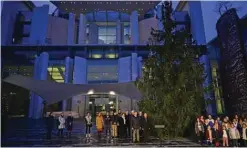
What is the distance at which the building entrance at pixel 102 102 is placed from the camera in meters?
28.6

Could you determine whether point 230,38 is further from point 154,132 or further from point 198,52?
point 154,132

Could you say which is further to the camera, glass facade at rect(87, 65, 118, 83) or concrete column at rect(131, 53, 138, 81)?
glass facade at rect(87, 65, 118, 83)

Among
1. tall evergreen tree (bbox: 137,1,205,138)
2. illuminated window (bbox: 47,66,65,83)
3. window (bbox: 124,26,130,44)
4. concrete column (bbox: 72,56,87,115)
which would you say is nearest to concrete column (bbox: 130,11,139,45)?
window (bbox: 124,26,130,44)

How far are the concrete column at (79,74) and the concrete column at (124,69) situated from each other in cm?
430

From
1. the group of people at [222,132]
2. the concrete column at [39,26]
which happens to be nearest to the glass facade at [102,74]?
the concrete column at [39,26]

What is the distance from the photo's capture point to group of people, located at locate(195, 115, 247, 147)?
29.8 ft

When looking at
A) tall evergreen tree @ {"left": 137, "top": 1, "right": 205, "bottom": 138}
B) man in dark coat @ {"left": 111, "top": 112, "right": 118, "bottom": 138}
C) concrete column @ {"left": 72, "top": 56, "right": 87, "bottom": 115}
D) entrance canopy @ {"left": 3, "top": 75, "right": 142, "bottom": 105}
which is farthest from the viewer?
concrete column @ {"left": 72, "top": 56, "right": 87, "bottom": 115}

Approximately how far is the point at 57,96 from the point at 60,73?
12.0 m

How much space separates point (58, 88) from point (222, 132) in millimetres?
13332

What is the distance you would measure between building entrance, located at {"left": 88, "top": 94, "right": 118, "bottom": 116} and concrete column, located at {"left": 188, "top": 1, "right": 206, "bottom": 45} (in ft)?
43.8

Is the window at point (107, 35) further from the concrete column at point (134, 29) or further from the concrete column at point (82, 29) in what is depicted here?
the concrete column at point (134, 29)

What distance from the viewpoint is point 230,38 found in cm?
1748

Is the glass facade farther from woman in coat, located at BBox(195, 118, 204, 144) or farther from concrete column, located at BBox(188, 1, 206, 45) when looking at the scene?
woman in coat, located at BBox(195, 118, 204, 144)

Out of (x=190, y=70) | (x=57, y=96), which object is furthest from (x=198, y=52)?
(x=57, y=96)
